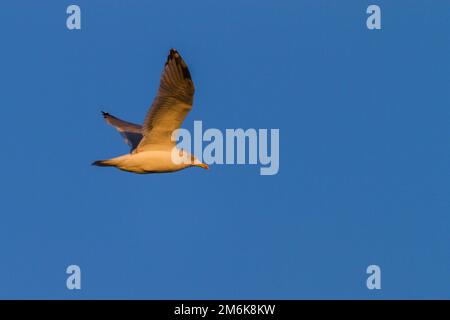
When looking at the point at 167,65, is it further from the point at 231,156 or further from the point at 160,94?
the point at 231,156

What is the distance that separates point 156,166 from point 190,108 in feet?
2.67

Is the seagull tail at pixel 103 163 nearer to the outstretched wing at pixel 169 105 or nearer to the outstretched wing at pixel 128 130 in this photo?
the outstretched wing at pixel 169 105

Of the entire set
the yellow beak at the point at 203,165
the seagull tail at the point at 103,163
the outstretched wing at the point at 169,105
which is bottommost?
the seagull tail at the point at 103,163

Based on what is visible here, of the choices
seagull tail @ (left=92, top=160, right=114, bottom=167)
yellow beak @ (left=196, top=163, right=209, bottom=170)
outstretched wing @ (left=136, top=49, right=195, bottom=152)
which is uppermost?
outstretched wing @ (left=136, top=49, right=195, bottom=152)

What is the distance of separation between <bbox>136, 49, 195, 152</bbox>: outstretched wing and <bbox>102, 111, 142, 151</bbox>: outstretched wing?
2.02 feet

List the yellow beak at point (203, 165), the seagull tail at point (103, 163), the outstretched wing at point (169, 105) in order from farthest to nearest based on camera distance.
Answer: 1. the yellow beak at point (203, 165)
2. the seagull tail at point (103, 163)
3. the outstretched wing at point (169, 105)

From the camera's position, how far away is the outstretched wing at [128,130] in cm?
1240

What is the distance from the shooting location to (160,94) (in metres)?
11.1

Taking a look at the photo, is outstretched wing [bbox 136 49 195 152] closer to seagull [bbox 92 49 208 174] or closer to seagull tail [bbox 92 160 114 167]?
seagull [bbox 92 49 208 174]

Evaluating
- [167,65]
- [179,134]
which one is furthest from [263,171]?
[167,65]

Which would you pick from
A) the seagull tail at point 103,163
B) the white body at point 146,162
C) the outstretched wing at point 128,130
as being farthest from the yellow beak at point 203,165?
the seagull tail at point 103,163

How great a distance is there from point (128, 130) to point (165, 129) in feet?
4.54

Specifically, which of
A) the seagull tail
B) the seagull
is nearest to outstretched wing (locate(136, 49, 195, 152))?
the seagull

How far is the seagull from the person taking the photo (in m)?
11.0
